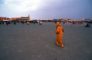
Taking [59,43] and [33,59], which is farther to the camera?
[59,43]

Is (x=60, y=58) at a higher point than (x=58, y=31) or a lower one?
lower

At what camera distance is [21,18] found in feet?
436

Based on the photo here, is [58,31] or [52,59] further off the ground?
[58,31]

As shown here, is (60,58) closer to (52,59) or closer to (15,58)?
(52,59)

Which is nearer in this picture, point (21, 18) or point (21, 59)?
point (21, 59)

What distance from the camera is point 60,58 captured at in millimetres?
7008

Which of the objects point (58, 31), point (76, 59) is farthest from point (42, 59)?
point (58, 31)

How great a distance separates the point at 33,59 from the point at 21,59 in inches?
19.7

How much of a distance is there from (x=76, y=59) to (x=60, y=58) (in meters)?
0.68

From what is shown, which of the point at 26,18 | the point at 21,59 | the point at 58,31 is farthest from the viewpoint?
the point at 26,18

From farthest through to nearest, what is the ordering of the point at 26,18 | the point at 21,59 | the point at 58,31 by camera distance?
the point at 26,18, the point at 58,31, the point at 21,59

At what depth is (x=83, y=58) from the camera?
7.03m

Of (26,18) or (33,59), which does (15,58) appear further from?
(26,18)

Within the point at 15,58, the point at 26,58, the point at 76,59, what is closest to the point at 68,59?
the point at 76,59
